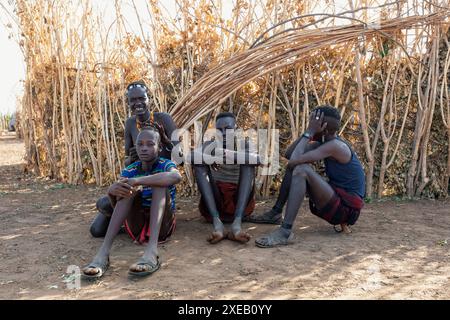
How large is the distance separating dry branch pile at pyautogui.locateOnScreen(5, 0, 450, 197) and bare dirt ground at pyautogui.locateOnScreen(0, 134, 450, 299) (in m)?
0.64

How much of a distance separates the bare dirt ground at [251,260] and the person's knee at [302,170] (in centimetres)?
45

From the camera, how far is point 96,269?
228 centimetres

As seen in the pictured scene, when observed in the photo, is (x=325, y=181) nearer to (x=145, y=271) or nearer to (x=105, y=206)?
(x=145, y=271)

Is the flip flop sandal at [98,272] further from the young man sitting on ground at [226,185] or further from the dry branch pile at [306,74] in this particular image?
the dry branch pile at [306,74]

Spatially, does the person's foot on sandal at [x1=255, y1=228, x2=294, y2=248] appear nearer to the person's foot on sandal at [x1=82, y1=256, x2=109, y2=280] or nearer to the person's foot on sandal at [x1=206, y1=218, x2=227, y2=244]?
the person's foot on sandal at [x1=206, y1=218, x2=227, y2=244]

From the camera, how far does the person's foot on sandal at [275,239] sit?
9.05 ft

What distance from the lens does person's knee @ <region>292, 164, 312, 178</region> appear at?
2.82 meters

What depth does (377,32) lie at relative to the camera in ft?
11.8

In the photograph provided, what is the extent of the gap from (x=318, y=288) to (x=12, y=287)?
1580 millimetres

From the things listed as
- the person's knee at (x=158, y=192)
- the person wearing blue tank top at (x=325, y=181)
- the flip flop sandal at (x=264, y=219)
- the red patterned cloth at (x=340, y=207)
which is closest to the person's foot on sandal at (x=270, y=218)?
the flip flop sandal at (x=264, y=219)

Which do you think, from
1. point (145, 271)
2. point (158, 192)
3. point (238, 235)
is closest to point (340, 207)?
point (238, 235)

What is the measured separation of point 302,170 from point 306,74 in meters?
1.46

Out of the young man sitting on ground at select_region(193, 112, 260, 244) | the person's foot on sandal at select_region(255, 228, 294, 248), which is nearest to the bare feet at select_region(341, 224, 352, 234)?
the person's foot on sandal at select_region(255, 228, 294, 248)
